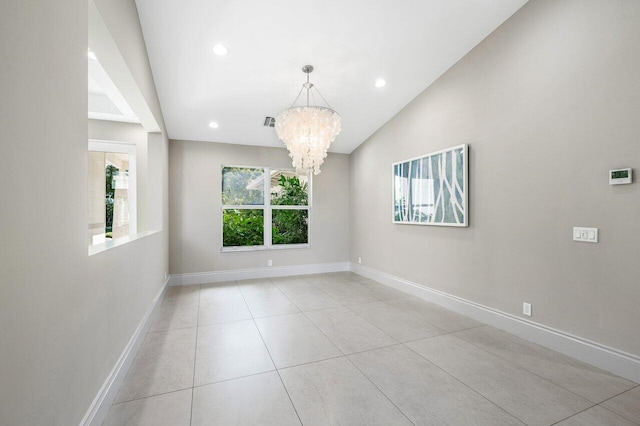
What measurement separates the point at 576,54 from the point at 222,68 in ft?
11.2

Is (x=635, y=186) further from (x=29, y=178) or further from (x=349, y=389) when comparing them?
(x=29, y=178)

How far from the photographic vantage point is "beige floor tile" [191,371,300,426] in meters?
1.74

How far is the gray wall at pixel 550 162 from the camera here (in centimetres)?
221

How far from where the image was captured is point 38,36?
1.09m

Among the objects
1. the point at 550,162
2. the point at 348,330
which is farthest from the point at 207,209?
the point at 550,162

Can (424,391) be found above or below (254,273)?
below

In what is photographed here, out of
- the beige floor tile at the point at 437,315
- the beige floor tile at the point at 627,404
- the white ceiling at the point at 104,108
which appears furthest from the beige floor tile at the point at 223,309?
the beige floor tile at the point at 627,404

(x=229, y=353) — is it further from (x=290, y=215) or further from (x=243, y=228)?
(x=290, y=215)

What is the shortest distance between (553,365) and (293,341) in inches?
85.9

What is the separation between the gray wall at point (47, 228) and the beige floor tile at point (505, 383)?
2.38 m

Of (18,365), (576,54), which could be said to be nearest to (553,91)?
(576,54)

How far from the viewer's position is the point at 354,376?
2213 millimetres

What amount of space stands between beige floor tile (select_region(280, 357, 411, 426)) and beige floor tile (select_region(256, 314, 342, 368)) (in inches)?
5.3

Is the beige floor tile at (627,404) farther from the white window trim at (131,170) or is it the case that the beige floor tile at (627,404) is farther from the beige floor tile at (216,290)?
the white window trim at (131,170)
